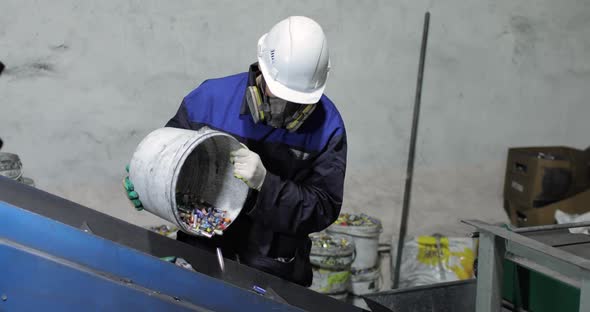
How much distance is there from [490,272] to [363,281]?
161cm

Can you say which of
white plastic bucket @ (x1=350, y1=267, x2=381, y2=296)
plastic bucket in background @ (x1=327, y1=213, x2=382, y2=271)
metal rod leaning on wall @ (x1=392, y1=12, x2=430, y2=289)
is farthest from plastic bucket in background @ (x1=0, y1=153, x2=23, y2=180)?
metal rod leaning on wall @ (x1=392, y1=12, x2=430, y2=289)

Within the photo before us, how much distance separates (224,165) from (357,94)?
5.16 feet

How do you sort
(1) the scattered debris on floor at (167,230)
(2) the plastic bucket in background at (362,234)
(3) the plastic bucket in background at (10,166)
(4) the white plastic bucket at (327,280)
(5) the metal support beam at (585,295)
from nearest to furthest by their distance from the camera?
1. (5) the metal support beam at (585,295)
2. (3) the plastic bucket in background at (10,166)
3. (1) the scattered debris on floor at (167,230)
4. (4) the white plastic bucket at (327,280)
5. (2) the plastic bucket in background at (362,234)

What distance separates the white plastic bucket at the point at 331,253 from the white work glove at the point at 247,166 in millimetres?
1395

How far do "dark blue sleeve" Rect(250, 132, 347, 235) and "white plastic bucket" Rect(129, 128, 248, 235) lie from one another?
0.09 metres

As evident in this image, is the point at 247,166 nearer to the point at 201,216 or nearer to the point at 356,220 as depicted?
the point at 201,216

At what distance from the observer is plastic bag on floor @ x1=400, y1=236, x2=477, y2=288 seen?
3.21m

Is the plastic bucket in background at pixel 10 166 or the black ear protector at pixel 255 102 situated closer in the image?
the black ear protector at pixel 255 102

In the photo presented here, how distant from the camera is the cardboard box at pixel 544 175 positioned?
10.7 feet

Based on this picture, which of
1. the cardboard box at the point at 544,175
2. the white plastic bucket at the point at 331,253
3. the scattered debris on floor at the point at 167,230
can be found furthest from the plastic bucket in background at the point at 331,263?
the cardboard box at the point at 544,175

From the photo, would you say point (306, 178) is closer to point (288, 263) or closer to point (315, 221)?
point (315, 221)

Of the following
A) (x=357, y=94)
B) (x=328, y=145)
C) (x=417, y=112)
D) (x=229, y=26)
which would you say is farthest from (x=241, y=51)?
(x=328, y=145)

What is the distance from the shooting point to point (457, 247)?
332 centimetres

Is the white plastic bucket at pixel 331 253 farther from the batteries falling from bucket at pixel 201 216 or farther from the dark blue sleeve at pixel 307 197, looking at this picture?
the batteries falling from bucket at pixel 201 216
